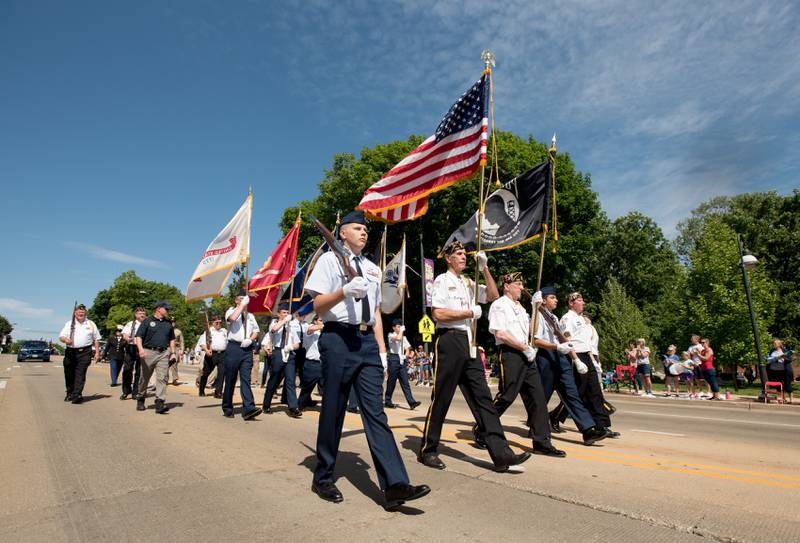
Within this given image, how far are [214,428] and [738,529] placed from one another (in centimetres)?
639

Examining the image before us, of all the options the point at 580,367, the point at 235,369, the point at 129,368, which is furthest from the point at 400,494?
the point at 129,368

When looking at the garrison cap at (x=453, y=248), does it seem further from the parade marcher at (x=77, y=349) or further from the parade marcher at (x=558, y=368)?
the parade marcher at (x=77, y=349)

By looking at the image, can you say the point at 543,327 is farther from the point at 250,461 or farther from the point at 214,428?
the point at 214,428

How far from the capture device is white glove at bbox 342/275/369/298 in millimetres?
3789

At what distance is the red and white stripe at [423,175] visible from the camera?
6.57 metres

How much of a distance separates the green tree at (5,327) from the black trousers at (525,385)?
544ft

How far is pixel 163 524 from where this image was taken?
10.7 ft

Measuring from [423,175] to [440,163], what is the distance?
308mm

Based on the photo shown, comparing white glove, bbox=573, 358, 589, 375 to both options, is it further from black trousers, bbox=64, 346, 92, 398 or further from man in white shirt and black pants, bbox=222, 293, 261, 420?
black trousers, bbox=64, 346, 92, 398

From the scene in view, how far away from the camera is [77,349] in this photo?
10.5m

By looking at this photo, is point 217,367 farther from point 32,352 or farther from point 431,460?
point 32,352

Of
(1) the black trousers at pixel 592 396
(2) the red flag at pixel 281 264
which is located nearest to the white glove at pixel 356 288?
(1) the black trousers at pixel 592 396

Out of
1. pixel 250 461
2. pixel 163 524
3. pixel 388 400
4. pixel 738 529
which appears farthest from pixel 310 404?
pixel 738 529

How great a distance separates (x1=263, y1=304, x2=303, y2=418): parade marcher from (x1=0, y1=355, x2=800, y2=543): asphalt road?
1607 millimetres
